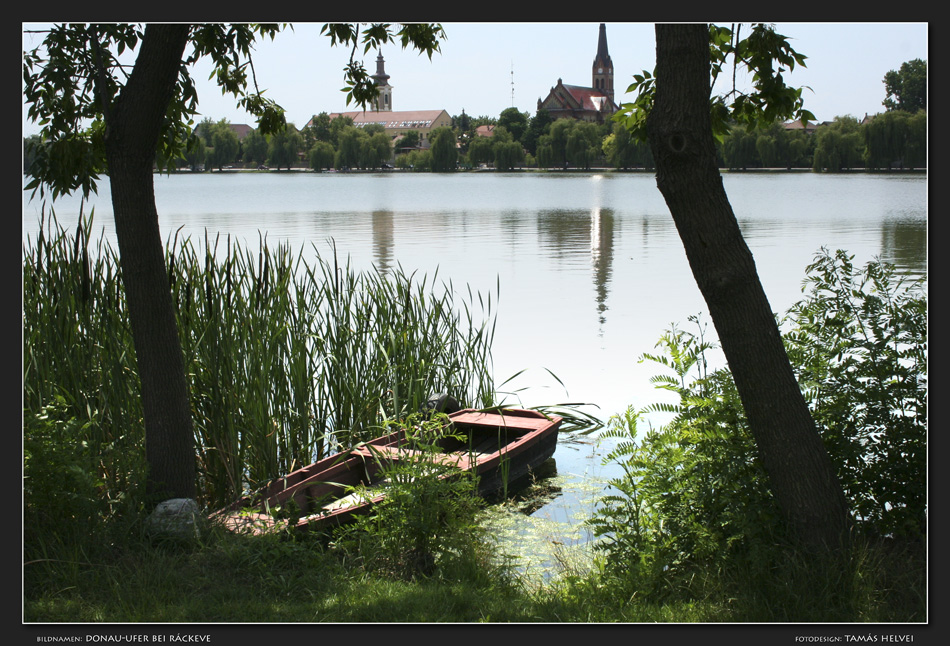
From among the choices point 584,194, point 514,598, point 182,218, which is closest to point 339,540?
point 514,598

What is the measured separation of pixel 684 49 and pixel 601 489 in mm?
3499

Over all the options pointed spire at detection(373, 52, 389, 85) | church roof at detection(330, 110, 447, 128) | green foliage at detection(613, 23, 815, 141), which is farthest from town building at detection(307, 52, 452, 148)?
green foliage at detection(613, 23, 815, 141)

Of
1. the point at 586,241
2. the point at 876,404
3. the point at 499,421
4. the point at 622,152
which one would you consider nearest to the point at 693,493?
the point at 876,404

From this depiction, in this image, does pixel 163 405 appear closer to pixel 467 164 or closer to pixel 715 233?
pixel 715 233

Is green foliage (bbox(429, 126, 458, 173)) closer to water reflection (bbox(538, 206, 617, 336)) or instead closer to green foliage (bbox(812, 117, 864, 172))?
water reflection (bbox(538, 206, 617, 336))

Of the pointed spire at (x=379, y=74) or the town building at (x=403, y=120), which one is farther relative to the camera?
the town building at (x=403, y=120)

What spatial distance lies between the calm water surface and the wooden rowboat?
0.38 m

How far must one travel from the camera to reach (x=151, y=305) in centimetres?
388

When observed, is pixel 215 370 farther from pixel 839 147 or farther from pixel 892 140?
pixel 839 147

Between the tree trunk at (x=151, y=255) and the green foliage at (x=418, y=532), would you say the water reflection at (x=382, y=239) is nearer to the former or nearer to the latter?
the tree trunk at (x=151, y=255)

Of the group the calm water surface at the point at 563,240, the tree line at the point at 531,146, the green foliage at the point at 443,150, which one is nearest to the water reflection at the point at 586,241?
the calm water surface at the point at 563,240

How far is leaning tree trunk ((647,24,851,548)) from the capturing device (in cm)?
304

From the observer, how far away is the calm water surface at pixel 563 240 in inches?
373

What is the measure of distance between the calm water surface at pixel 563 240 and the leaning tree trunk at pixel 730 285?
91 cm
